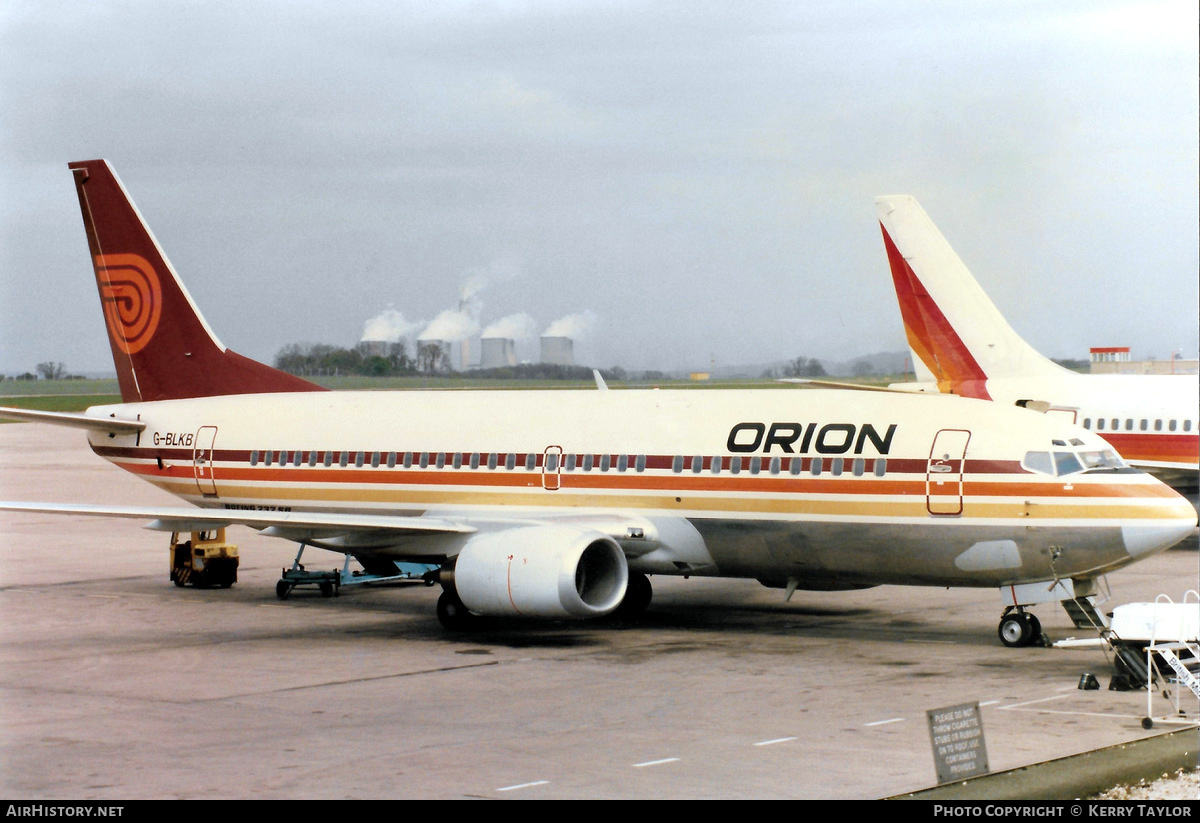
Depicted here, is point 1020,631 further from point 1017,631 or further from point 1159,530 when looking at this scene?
point 1159,530

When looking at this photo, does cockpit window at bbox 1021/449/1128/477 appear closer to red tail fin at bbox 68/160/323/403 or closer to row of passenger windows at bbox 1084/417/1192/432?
row of passenger windows at bbox 1084/417/1192/432

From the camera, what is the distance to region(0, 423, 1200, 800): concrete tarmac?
43.5ft

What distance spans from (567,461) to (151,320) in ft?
34.3

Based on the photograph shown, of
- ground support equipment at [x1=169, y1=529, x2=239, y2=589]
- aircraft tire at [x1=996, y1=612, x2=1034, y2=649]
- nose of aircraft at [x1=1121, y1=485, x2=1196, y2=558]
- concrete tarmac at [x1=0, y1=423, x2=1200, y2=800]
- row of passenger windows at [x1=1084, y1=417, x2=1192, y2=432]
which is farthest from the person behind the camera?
row of passenger windows at [x1=1084, y1=417, x2=1192, y2=432]

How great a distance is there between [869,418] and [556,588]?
16.6 feet

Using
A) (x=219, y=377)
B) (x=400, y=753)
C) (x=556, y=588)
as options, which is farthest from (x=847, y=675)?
(x=219, y=377)

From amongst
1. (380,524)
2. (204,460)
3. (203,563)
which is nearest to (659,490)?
(380,524)

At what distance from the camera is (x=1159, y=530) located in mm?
18859

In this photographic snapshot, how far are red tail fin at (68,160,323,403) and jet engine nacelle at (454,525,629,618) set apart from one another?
28.5 ft

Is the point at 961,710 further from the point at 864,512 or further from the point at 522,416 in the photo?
the point at 522,416

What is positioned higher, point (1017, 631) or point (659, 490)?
point (659, 490)

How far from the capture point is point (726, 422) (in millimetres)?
22016

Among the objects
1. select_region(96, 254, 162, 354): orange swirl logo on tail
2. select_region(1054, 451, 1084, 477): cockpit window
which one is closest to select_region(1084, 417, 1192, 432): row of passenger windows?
select_region(1054, 451, 1084, 477): cockpit window

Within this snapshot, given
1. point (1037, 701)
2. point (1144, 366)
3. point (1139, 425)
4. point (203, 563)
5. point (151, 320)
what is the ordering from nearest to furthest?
1. point (1037, 701)
2. point (203, 563)
3. point (151, 320)
4. point (1139, 425)
5. point (1144, 366)
